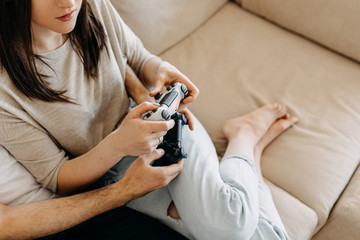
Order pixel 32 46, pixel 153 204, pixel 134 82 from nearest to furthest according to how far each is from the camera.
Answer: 1. pixel 32 46
2. pixel 153 204
3. pixel 134 82

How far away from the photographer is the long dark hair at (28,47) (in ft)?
2.15

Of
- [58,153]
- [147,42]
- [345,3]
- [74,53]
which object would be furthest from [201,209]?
[345,3]

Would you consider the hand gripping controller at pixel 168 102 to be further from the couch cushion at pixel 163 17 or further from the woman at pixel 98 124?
the couch cushion at pixel 163 17

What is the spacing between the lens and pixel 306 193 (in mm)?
1007

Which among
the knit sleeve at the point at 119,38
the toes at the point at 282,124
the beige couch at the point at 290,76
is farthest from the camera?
the toes at the point at 282,124

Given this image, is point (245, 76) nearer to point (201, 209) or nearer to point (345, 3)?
point (345, 3)

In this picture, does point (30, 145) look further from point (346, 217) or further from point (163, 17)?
point (346, 217)

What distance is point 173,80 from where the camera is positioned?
92cm

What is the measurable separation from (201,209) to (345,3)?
887 mm

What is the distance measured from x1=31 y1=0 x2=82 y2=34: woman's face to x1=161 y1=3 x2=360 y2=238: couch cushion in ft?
1.90

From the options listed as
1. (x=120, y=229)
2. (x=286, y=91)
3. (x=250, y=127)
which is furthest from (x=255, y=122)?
(x=120, y=229)

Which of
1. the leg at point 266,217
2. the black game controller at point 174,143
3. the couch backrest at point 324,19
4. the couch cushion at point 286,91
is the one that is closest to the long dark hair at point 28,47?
the black game controller at point 174,143

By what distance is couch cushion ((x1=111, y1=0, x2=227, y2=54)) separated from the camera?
115 centimetres

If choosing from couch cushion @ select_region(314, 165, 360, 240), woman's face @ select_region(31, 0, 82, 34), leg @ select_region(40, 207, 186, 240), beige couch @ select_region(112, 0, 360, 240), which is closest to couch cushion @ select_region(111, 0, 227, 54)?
beige couch @ select_region(112, 0, 360, 240)
